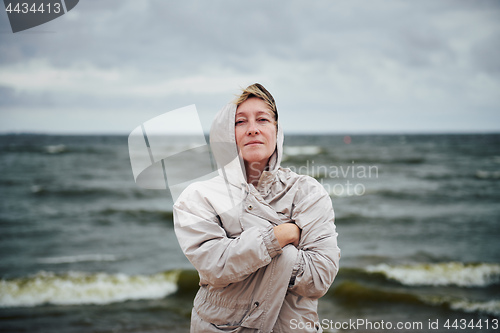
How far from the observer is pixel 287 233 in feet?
6.81

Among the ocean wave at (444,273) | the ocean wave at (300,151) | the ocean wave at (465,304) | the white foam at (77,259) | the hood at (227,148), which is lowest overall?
the ocean wave at (300,151)

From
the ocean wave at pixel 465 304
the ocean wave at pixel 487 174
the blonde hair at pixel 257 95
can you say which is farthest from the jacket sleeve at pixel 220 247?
the ocean wave at pixel 487 174

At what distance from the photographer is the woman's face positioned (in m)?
2.28

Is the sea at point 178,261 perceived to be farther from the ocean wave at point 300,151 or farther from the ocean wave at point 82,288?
the ocean wave at point 300,151

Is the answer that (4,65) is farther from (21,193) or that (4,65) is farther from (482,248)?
(482,248)

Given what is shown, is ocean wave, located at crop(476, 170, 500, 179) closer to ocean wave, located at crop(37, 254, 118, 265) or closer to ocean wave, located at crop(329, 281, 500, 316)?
ocean wave, located at crop(329, 281, 500, 316)

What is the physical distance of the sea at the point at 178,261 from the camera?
6.11m

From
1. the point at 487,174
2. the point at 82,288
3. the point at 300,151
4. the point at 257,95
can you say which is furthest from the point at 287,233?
the point at 300,151

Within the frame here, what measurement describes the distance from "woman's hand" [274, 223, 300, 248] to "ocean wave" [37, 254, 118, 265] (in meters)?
7.73

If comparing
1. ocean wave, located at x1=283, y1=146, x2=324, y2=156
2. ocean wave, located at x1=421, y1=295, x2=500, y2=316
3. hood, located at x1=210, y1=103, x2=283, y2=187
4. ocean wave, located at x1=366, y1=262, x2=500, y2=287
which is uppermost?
hood, located at x1=210, y1=103, x2=283, y2=187

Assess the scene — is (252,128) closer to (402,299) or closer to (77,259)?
(402,299)

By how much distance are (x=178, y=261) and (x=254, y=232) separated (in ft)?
23.2

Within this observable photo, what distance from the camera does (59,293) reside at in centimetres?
707

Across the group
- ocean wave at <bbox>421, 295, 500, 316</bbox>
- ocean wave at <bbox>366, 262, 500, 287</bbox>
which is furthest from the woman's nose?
ocean wave at <bbox>366, 262, 500, 287</bbox>
